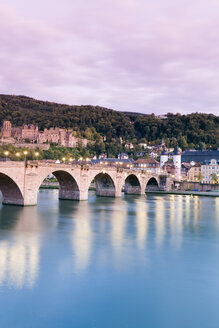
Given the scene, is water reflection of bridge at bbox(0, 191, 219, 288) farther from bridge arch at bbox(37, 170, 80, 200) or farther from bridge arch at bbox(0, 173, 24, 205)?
bridge arch at bbox(37, 170, 80, 200)

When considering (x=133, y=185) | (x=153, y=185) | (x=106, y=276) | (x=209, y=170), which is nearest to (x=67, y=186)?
(x=133, y=185)

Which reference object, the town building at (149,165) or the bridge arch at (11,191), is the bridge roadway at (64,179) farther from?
the town building at (149,165)

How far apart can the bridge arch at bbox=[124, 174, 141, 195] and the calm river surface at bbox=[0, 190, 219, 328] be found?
121 ft

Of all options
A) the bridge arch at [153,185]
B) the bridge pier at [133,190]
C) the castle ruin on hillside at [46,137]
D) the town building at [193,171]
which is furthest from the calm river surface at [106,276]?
the castle ruin on hillside at [46,137]

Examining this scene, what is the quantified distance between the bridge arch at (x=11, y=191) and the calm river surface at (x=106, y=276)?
6.03 m

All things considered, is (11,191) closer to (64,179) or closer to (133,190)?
(64,179)

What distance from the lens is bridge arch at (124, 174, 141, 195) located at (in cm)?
6265

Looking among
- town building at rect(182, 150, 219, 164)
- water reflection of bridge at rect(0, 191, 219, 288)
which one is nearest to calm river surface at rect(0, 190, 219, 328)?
water reflection of bridge at rect(0, 191, 219, 288)

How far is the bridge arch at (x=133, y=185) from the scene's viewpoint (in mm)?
62650

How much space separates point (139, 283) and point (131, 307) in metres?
2.11

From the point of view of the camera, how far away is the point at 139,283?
13398mm

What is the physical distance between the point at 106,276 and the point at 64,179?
2824 cm

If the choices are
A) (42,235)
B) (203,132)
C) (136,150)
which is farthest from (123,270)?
(203,132)

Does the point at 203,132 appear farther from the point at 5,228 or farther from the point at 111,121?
the point at 5,228
